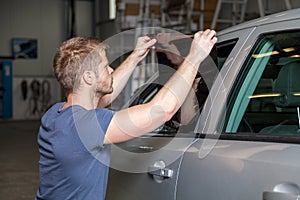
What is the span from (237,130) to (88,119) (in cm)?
65

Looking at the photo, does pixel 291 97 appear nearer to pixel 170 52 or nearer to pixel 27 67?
pixel 170 52

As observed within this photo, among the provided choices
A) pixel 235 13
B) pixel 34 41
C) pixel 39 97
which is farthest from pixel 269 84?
pixel 34 41

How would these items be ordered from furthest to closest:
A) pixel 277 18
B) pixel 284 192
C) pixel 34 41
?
pixel 34 41
pixel 277 18
pixel 284 192

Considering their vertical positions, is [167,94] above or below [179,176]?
above

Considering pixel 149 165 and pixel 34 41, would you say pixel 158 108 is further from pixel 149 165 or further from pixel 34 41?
pixel 34 41

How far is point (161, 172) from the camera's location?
2.26 m

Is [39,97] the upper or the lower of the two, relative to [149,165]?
lower

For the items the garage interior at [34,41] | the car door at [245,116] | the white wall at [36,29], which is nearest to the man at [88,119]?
the car door at [245,116]

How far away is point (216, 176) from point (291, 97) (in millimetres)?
478

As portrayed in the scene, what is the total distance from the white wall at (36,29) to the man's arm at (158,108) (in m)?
16.3

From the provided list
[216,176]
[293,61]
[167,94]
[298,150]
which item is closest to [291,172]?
[298,150]

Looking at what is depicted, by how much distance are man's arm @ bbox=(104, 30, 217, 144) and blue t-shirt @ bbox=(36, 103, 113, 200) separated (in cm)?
4

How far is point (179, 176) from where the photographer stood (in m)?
2.15

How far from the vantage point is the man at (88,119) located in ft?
6.06
